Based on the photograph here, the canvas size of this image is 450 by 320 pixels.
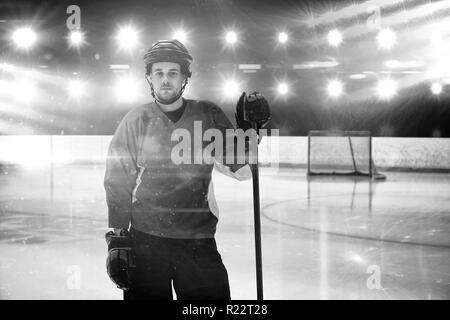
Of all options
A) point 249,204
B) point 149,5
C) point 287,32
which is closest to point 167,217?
point 249,204

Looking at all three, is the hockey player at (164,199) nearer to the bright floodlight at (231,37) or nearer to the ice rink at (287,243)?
the ice rink at (287,243)

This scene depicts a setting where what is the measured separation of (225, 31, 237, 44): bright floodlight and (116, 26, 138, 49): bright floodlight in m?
2.58

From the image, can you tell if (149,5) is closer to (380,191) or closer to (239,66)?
(239,66)

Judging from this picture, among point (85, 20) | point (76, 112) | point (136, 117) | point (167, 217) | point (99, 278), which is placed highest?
point (85, 20)

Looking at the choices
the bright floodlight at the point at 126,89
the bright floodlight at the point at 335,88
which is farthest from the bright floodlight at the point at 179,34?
the bright floodlight at the point at 335,88

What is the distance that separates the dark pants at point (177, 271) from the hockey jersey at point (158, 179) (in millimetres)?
52

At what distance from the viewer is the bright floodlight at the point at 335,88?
2216 cm

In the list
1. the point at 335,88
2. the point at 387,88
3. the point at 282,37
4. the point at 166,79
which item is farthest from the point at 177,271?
the point at 387,88

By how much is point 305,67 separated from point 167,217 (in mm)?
18088

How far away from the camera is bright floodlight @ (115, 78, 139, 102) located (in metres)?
21.6

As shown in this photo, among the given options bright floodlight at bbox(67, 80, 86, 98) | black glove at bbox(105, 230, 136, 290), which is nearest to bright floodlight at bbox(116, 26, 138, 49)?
bright floodlight at bbox(67, 80, 86, 98)

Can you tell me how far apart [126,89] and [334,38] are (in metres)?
8.26

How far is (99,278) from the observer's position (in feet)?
17.2

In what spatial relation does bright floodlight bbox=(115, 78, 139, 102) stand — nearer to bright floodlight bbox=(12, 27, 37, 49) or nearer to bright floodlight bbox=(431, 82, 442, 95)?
bright floodlight bbox=(12, 27, 37, 49)
